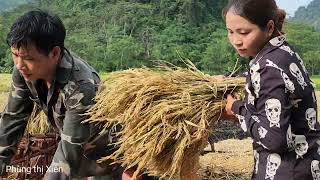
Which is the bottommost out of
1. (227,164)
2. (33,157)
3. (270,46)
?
(227,164)

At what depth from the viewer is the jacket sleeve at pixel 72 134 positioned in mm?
2301

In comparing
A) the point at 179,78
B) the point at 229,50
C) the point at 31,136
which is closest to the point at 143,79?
the point at 179,78

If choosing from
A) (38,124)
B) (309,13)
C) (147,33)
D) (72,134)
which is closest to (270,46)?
(72,134)

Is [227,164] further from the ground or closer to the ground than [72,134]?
closer to the ground

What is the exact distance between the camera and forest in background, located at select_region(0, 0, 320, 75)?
101 ft

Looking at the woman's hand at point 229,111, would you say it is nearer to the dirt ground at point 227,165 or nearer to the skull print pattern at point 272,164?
the skull print pattern at point 272,164

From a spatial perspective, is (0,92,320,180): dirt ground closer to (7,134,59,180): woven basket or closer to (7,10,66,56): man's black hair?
(7,134,59,180): woven basket

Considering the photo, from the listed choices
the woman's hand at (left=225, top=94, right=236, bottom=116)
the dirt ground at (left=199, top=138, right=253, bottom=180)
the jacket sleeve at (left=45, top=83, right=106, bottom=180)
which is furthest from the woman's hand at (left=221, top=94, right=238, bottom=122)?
the dirt ground at (left=199, top=138, right=253, bottom=180)

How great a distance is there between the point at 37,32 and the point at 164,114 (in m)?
0.57

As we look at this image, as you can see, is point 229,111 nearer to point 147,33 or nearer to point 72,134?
point 72,134

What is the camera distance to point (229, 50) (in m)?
30.3

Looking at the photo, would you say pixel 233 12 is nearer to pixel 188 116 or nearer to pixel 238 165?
pixel 188 116

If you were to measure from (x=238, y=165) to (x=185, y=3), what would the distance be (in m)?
33.9

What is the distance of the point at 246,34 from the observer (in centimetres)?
196
